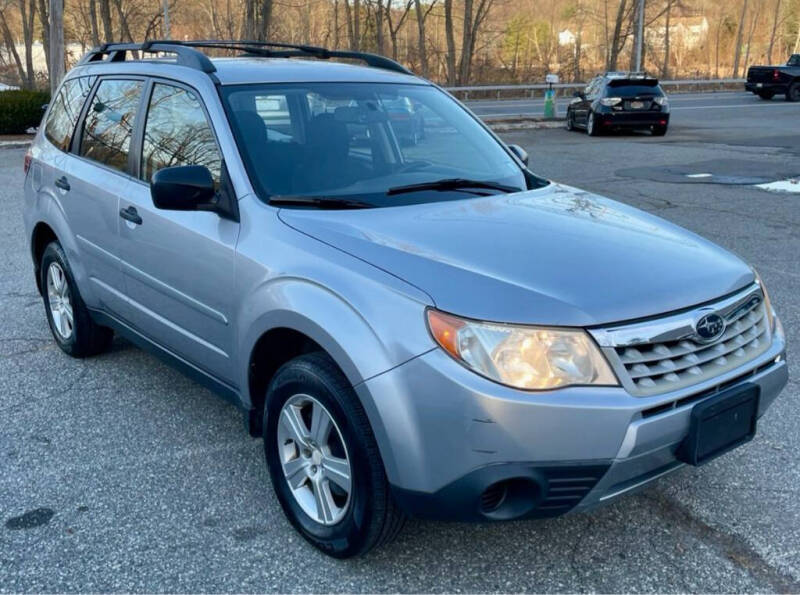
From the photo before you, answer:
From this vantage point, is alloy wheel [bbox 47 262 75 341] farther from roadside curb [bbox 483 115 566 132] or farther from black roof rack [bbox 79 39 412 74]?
roadside curb [bbox 483 115 566 132]

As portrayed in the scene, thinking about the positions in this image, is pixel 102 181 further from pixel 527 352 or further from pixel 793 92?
pixel 793 92

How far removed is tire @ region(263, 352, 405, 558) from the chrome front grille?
0.84 meters

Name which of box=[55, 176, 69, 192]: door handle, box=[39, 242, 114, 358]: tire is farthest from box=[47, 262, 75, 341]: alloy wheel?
box=[55, 176, 69, 192]: door handle

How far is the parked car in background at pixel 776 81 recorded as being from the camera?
32.4m

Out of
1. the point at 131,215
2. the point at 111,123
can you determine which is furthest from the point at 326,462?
the point at 111,123

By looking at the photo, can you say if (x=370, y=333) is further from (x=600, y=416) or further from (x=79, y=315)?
(x=79, y=315)

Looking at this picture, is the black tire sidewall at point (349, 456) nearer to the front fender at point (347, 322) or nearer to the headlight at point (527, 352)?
the front fender at point (347, 322)

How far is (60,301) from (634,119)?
1730 cm

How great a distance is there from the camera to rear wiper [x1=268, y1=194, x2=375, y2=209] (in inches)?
128

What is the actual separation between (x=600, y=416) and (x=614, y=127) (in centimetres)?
1882

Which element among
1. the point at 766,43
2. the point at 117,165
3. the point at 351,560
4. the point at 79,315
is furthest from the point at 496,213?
the point at 766,43

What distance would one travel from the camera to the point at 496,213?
334cm

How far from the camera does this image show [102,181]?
4262 mm

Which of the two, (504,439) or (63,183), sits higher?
(63,183)
